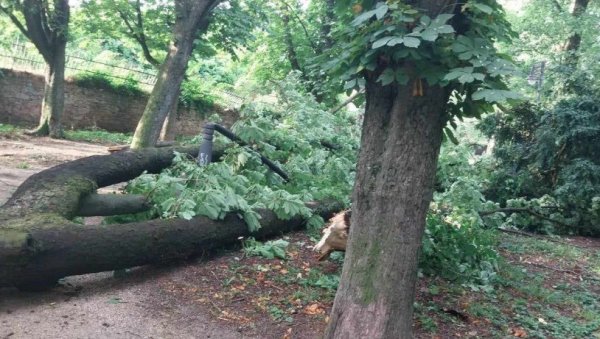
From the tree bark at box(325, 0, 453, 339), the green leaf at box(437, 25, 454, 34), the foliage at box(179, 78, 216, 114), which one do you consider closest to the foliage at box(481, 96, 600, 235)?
the tree bark at box(325, 0, 453, 339)

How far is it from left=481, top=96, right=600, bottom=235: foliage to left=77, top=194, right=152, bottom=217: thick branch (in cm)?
633

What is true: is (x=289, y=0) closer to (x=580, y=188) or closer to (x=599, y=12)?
(x=599, y=12)

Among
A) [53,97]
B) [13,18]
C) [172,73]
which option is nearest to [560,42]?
[172,73]

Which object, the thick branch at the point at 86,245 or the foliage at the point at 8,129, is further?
the foliage at the point at 8,129

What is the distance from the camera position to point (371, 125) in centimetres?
299

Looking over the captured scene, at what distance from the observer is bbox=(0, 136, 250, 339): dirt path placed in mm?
3109

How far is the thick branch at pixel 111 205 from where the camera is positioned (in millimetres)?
4398

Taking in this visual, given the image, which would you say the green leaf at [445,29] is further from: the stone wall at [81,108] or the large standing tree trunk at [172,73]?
the stone wall at [81,108]

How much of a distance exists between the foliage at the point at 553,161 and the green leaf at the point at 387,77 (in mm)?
6483

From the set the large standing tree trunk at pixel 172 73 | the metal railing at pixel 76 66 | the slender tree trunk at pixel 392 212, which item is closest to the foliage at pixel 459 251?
the slender tree trunk at pixel 392 212

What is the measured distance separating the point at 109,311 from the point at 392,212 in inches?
78.6

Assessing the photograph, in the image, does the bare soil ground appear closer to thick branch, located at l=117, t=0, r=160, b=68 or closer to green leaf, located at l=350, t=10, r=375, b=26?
green leaf, located at l=350, t=10, r=375, b=26

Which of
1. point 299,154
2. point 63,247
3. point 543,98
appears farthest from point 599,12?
point 63,247

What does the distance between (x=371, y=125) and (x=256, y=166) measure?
3631 millimetres
